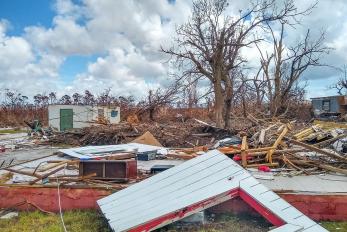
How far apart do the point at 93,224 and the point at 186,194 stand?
153 centimetres

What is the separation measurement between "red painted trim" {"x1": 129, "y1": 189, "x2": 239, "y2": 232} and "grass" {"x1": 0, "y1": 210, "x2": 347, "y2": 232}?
0.36 metres

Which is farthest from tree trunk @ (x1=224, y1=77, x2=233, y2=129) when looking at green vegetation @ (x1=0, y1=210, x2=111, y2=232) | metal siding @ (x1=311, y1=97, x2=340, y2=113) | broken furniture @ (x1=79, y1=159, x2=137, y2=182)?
metal siding @ (x1=311, y1=97, x2=340, y2=113)

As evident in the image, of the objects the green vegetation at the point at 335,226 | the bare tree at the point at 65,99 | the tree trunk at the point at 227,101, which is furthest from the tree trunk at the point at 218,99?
the green vegetation at the point at 335,226

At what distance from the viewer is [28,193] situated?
6031mm

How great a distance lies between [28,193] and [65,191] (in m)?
0.64

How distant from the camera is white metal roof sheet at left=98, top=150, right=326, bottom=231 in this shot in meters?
4.19

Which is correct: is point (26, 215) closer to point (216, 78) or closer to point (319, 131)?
point (319, 131)

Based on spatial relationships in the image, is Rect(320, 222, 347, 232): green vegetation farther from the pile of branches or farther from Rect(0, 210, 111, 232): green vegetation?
the pile of branches

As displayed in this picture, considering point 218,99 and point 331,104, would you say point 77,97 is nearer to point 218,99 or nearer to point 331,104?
point 218,99

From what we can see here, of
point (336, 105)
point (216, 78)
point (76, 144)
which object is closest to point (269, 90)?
point (216, 78)

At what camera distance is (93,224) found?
207 inches

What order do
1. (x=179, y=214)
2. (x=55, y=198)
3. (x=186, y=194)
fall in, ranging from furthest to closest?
(x=55, y=198) → (x=186, y=194) → (x=179, y=214)

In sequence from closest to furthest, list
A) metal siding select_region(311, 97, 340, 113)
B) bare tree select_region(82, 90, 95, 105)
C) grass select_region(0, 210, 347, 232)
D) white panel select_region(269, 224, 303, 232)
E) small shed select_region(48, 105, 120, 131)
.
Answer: white panel select_region(269, 224, 303, 232) < grass select_region(0, 210, 347, 232) < small shed select_region(48, 105, 120, 131) < bare tree select_region(82, 90, 95, 105) < metal siding select_region(311, 97, 340, 113)

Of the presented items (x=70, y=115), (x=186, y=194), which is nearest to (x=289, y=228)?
(x=186, y=194)
